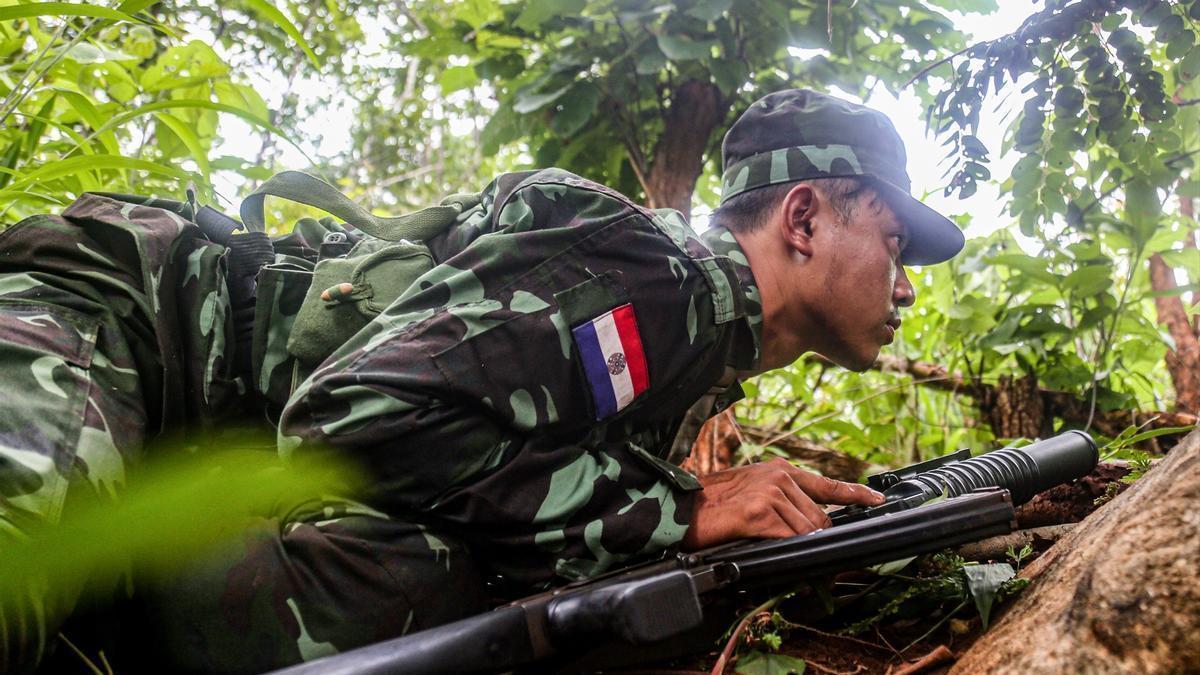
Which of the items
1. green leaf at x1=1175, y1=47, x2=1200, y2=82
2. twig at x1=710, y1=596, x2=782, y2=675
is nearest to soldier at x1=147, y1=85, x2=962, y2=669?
twig at x1=710, y1=596, x2=782, y2=675

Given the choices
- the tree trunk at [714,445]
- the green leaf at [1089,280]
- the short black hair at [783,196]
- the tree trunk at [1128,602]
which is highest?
the short black hair at [783,196]

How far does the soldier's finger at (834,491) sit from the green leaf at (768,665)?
11.3 inches

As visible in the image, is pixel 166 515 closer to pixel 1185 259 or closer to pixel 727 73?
pixel 727 73

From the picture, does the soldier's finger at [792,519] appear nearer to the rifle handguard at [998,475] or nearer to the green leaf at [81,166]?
the rifle handguard at [998,475]

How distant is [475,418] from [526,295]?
→ 20cm

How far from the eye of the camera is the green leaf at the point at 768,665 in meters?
1.11

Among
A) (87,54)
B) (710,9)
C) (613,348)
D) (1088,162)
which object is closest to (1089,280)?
(1088,162)

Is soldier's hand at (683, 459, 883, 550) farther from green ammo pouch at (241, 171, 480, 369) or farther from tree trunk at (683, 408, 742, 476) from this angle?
tree trunk at (683, 408, 742, 476)

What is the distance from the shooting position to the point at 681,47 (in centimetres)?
242

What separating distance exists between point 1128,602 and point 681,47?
1968 millimetres

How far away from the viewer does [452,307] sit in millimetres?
1207

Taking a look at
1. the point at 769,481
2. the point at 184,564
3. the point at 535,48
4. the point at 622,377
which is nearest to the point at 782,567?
the point at 769,481

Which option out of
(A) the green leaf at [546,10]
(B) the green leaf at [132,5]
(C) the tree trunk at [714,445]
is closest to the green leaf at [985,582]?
(C) the tree trunk at [714,445]

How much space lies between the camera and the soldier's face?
5.20 feet
